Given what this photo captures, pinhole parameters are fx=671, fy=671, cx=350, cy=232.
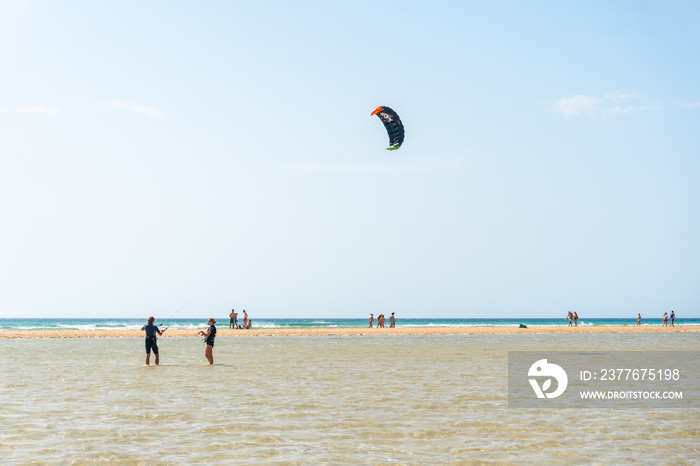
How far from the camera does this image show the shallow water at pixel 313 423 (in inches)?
379

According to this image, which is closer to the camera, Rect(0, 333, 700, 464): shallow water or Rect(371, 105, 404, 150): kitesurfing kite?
Rect(0, 333, 700, 464): shallow water

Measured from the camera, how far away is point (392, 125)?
33781 millimetres

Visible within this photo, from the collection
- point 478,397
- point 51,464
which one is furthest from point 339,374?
point 51,464

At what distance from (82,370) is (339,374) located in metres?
8.74

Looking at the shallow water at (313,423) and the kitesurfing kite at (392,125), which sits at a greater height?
the kitesurfing kite at (392,125)

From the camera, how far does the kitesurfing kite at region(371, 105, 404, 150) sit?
33.7 metres

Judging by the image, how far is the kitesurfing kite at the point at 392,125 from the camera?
33.7m

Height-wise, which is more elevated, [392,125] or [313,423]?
[392,125]

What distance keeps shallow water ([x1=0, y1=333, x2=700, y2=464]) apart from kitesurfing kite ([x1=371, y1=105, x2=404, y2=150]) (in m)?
15.9

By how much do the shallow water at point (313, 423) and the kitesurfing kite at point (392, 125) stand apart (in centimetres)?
1589

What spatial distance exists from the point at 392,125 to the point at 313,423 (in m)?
23.6

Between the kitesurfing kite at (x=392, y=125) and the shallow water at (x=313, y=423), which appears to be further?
the kitesurfing kite at (x=392, y=125)

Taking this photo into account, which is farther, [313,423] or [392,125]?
[392,125]

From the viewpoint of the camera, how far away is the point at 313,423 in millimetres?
12078
